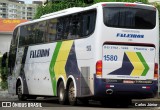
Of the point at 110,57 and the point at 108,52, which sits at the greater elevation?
the point at 108,52

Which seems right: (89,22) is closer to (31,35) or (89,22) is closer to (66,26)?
(66,26)

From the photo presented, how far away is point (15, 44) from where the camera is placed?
28203 millimetres

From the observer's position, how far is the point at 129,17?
19750 millimetres

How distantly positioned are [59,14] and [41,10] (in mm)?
21502

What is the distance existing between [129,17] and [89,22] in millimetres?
1518

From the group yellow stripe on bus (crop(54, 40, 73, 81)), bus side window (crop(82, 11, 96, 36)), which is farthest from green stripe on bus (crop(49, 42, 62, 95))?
bus side window (crop(82, 11, 96, 36))

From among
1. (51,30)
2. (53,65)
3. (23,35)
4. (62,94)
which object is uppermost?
(51,30)

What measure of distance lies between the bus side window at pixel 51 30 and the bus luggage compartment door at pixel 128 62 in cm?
419

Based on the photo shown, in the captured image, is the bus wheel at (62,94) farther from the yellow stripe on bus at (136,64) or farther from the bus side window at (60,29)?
the yellow stripe on bus at (136,64)

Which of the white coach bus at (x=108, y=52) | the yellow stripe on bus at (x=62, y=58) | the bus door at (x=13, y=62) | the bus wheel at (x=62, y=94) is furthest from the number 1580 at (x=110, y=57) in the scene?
the bus door at (x=13, y=62)

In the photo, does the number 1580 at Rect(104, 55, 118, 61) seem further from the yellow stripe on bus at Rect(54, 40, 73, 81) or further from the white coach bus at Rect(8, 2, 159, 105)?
the yellow stripe on bus at Rect(54, 40, 73, 81)

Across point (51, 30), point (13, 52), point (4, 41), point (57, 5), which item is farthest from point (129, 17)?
point (4, 41)

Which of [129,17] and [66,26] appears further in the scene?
[66,26]

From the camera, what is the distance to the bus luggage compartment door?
1930 cm
